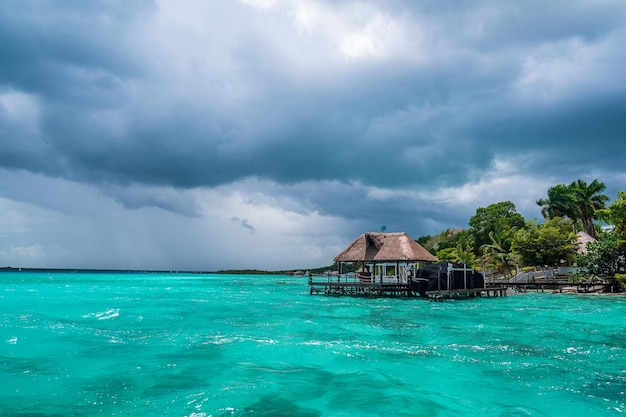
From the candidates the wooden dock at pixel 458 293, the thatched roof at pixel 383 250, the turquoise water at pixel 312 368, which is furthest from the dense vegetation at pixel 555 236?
the turquoise water at pixel 312 368

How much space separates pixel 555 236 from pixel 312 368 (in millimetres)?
45508

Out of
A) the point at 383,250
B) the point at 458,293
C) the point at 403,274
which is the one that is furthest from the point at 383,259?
the point at 458,293

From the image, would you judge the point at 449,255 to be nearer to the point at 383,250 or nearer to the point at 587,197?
the point at 587,197

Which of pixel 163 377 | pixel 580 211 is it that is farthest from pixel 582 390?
pixel 580 211

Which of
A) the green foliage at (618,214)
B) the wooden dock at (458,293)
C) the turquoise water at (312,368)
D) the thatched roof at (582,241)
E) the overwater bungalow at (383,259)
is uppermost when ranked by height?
the green foliage at (618,214)

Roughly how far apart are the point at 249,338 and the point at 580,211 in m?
58.7

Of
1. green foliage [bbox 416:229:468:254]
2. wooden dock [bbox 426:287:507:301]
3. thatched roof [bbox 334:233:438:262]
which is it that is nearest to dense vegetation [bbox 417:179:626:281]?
green foliage [bbox 416:229:468:254]

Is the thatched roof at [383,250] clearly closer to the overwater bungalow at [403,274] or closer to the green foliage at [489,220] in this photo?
the overwater bungalow at [403,274]

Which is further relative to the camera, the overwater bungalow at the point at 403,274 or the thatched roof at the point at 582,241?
the thatched roof at the point at 582,241

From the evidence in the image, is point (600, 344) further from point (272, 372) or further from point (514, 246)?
point (514, 246)

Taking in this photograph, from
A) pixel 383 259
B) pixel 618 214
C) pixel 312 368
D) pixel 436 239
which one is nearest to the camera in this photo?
pixel 312 368

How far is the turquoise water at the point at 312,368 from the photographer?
829cm

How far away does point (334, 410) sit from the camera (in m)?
8.02

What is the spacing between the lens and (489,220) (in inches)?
2766
